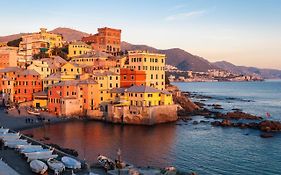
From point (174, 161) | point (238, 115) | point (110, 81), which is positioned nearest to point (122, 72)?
point (110, 81)

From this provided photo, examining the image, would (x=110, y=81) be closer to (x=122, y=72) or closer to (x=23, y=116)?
(x=122, y=72)

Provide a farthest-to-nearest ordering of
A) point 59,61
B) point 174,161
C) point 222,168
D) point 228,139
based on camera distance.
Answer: point 59,61 → point 228,139 → point 174,161 → point 222,168

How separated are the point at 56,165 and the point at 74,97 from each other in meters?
42.9

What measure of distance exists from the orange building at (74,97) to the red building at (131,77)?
24.8 ft

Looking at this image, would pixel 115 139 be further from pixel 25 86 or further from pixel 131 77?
pixel 25 86

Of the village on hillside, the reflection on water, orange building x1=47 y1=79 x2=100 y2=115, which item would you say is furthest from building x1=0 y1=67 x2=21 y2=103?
the reflection on water

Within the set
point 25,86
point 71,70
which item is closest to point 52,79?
point 71,70

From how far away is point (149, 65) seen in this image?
3174 inches

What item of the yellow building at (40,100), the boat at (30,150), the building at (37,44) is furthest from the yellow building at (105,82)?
Result: the boat at (30,150)

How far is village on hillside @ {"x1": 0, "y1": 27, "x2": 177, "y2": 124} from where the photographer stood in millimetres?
67375

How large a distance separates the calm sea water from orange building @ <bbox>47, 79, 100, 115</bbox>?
5.67 metres

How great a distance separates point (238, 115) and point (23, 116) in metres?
46.2

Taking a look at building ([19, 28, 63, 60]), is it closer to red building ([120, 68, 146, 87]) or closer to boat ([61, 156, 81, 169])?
red building ([120, 68, 146, 87])

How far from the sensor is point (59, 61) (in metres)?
90.6
